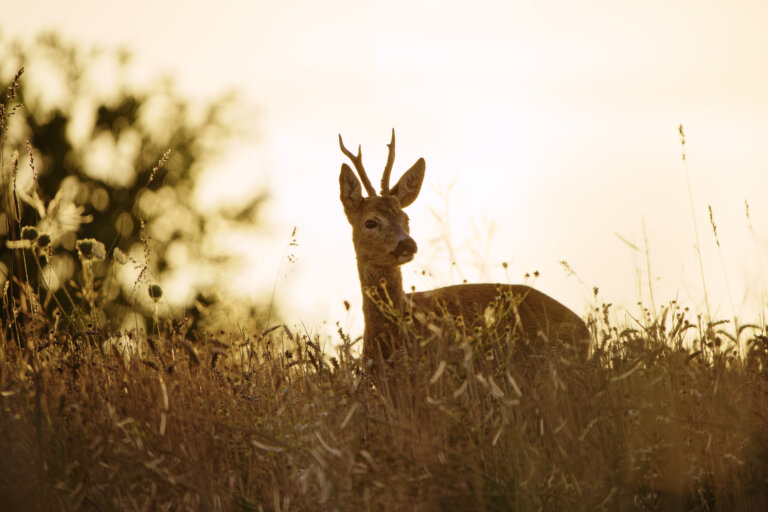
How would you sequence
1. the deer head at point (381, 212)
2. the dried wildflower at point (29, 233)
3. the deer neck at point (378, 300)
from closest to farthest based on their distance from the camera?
the dried wildflower at point (29, 233)
the deer neck at point (378, 300)
the deer head at point (381, 212)

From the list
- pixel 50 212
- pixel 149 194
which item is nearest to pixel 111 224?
pixel 149 194

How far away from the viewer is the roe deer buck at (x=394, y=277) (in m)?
8.10

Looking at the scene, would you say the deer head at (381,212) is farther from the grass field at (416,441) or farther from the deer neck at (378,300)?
the grass field at (416,441)

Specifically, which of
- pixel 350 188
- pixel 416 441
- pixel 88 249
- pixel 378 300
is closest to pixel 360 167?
pixel 350 188

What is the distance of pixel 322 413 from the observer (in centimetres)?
465

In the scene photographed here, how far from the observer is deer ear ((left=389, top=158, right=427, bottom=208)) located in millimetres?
8992

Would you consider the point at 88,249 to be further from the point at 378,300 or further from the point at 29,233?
the point at 378,300

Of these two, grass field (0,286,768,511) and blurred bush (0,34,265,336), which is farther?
blurred bush (0,34,265,336)

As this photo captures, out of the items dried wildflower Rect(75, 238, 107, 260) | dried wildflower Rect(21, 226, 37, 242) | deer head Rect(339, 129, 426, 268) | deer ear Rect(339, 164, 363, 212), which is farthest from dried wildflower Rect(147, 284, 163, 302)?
deer ear Rect(339, 164, 363, 212)

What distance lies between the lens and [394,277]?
837 cm

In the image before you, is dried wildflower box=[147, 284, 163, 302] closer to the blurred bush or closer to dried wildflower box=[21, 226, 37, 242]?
dried wildflower box=[21, 226, 37, 242]

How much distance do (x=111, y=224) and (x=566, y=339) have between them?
43.5 feet

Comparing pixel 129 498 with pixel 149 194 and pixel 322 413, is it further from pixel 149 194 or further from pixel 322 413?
pixel 149 194

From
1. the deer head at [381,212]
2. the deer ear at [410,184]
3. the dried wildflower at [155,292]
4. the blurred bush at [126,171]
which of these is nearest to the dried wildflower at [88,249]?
the dried wildflower at [155,292]
